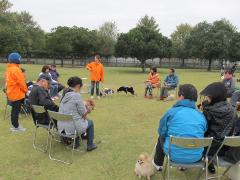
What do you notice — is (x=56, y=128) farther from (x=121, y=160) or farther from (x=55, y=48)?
(x=55, y=48)

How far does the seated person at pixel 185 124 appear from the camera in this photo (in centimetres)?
445

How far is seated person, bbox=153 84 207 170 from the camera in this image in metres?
4.45

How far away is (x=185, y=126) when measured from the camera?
4.45 metres

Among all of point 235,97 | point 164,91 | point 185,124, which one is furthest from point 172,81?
point 185,124

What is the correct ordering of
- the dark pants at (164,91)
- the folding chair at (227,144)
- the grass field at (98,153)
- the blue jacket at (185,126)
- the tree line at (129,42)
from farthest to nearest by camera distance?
the tree line at (129,42)
the dark pants at (164,91)
the grass field at (98,153)
the blue jacket at (185,126)
the folding chair at (227,144)

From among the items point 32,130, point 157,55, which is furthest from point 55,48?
point 32,130

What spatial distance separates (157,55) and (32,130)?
31.8 m

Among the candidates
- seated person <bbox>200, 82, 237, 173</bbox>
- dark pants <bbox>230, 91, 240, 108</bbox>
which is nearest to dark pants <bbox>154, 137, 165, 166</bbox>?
seated person <bbox>200, 82, 237, 173</bbox>

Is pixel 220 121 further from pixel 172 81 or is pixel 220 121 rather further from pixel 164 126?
pixel 172 81

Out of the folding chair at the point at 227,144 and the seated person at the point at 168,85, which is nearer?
the folding chair at the point at 227,144

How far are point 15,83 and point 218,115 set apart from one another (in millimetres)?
4663

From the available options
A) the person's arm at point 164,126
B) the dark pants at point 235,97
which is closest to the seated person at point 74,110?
the person's arm at point 164,126

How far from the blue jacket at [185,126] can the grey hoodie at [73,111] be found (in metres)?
1.88

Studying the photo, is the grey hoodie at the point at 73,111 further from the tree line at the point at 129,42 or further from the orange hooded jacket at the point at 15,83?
the tree line at the point at 129,42
